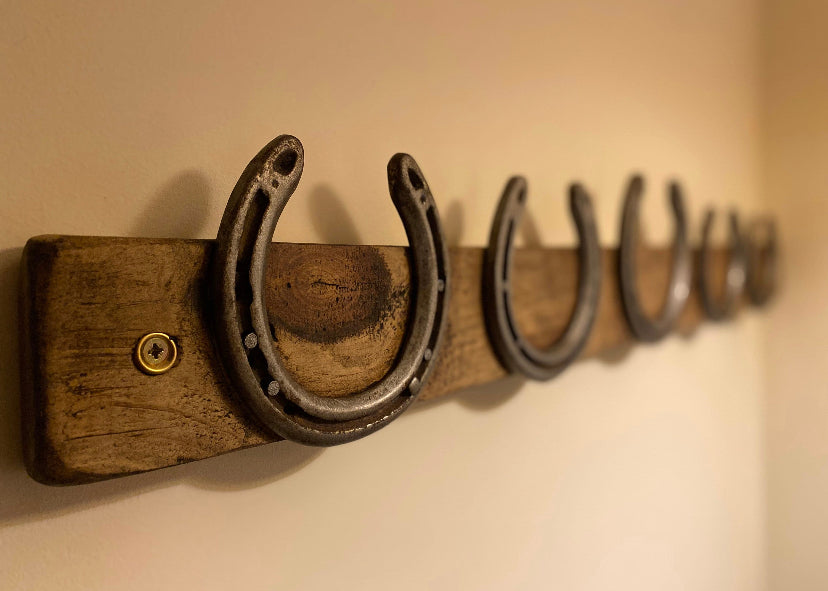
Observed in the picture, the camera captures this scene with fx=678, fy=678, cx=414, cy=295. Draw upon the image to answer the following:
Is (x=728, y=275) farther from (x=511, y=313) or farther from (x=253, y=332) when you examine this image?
(x=253, y=332)

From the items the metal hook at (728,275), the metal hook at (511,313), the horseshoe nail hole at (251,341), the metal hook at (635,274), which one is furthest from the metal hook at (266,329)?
the metal hook at (728,275)

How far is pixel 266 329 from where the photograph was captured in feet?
1.12

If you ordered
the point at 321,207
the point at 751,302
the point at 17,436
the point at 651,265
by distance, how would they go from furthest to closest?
the point at 751,302
the point at 651,265
the point at 321,207
the point at 17,436

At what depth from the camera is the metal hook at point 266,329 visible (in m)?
0.33

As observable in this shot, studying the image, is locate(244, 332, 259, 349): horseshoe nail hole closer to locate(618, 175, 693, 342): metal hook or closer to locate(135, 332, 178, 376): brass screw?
locate(135, 332, 178, 376): brass screw

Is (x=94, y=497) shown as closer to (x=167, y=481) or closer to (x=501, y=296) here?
(x=167, y=481)

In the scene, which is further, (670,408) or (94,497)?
(670,408)

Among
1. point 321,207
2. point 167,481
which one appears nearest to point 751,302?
point 321,207

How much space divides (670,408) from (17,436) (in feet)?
2.58

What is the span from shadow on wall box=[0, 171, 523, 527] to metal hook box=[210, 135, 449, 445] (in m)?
0.04

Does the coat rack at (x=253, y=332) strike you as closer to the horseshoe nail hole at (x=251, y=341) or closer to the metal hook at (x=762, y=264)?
the horseshoe nail hole at (x=251, y=341)

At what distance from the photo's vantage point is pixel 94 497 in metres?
0.33

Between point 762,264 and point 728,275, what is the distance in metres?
0.18

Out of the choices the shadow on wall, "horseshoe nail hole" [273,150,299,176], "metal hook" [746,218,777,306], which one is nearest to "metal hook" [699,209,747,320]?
"metal hook" [746,218,777,306]
